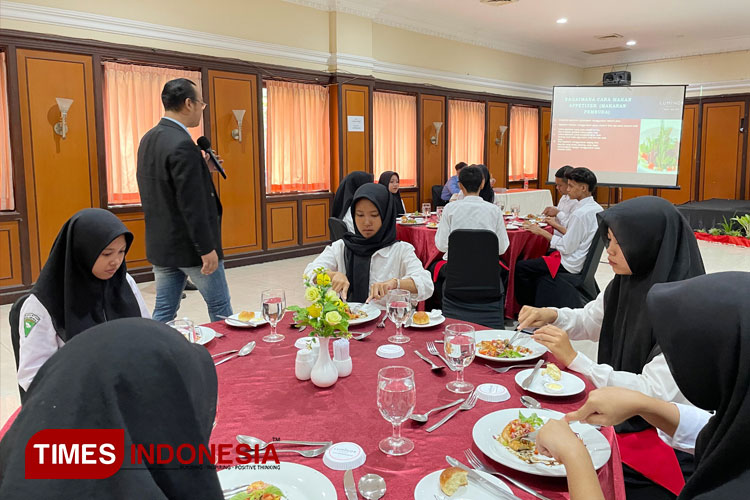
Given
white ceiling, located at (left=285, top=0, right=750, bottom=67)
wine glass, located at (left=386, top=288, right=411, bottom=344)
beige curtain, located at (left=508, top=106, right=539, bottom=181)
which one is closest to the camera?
wine glass, located at (left=386, top=288, right=411, bottom=344)

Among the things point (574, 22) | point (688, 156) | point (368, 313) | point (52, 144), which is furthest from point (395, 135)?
point (368, 313)

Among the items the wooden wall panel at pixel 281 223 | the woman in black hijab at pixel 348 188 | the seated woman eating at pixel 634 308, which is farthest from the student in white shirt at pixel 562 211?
the wooden wall panel at pixel 281 223

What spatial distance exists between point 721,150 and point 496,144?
5084 millimetres

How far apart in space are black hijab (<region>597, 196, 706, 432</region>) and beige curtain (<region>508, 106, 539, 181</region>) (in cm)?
1021

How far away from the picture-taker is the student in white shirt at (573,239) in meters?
4.28

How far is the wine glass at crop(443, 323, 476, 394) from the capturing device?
147 centimetres

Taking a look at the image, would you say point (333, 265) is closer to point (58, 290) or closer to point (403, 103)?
point (58, 290)

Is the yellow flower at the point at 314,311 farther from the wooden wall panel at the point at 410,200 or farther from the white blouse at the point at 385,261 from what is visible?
the wooden wall panel at the point at 410,200

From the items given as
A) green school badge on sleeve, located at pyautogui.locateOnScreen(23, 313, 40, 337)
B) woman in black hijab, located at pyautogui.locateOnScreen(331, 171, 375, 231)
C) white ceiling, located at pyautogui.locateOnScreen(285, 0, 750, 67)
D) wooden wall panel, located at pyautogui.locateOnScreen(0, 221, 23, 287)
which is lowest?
wooden wall panel, located at pyautogui.locateOnScreen(0, 221, 23, 287)

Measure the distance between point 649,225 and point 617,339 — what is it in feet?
1.45

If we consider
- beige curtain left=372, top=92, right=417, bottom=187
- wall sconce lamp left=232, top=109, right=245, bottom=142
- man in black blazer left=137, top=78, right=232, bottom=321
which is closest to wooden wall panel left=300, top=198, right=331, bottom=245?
beige curtain left=372, top=92, right=417, bottom=187

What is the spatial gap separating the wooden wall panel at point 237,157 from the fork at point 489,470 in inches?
250

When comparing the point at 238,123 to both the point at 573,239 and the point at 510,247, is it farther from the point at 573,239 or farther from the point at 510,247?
the point at 573,239

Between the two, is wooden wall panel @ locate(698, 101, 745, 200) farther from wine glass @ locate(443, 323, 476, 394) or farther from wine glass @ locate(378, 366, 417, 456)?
wine glass @ locate(378, 366, 417, 456)
